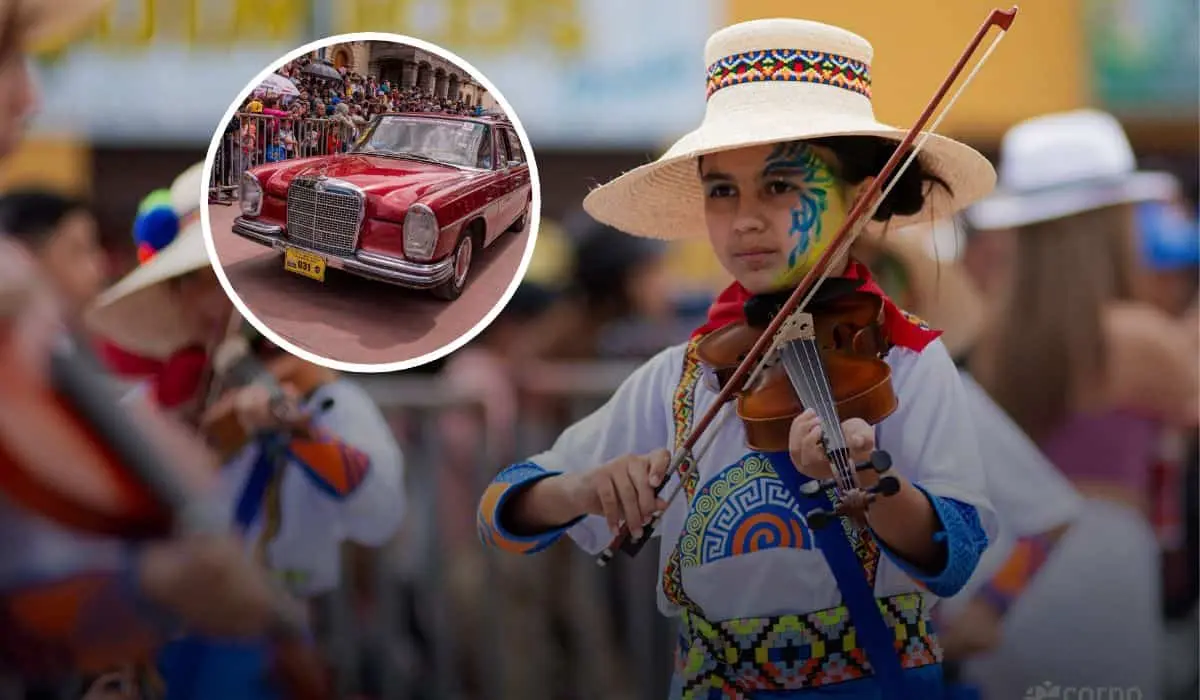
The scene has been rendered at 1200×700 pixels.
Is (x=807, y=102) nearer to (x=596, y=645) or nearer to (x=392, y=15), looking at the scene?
(x=392, y=15)

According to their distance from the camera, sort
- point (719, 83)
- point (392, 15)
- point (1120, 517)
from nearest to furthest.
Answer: point (719, 83)
point (392, 15)
point (1120, 517)

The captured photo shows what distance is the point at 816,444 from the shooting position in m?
1.98

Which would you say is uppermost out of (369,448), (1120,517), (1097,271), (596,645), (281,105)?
(281,105)

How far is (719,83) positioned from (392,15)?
869 mm

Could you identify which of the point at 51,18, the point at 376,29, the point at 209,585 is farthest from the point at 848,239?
the point at 51,18

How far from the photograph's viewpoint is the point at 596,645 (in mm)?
3654

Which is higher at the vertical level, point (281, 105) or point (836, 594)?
point (281, 105)

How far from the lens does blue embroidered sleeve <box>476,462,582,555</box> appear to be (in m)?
2.34

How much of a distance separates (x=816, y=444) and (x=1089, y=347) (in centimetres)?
162

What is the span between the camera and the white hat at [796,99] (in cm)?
214

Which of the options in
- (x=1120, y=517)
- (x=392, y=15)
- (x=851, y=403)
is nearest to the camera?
(x=851, y=403)

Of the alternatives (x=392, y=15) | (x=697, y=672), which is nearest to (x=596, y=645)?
(x=697, y=672)

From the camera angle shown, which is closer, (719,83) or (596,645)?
(719,83)

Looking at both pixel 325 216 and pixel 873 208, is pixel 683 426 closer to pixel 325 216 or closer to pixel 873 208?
pixel 873 208
